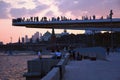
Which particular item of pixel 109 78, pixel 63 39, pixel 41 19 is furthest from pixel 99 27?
pixel 63 39

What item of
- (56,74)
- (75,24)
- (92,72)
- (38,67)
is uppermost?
(75,24)

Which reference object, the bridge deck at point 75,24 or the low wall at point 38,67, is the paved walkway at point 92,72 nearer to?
the low wall at point 38,67

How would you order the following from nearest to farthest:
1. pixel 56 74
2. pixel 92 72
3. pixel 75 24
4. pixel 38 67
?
pixel 56 74
pixel 92 72
pixel 38 67
pixel 75 24

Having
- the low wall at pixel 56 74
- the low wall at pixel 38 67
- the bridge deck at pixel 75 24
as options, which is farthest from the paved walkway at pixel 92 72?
the bridge deck at pixel 75 24

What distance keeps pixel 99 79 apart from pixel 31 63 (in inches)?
663

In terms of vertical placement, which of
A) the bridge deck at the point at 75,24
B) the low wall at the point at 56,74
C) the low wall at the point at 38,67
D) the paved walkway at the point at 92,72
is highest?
the bridge deck at the point at 75,24

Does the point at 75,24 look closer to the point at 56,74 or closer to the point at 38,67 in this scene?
the point at 38,67

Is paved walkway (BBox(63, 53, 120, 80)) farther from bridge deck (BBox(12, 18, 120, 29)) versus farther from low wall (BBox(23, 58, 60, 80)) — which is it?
bridge deck (BBox(12, 18, 120, 29))

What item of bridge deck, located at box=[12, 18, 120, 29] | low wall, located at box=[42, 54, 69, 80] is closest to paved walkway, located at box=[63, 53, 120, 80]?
low wall, located at box=[42, 54, 69, 80]

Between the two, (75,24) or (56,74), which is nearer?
(56,74)

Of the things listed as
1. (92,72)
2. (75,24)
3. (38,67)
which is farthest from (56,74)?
(75,24)

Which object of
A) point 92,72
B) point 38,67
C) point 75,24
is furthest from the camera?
point 75,24

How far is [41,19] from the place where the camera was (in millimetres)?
91875

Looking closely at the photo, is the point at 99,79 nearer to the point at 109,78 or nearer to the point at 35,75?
the point at 109,78
